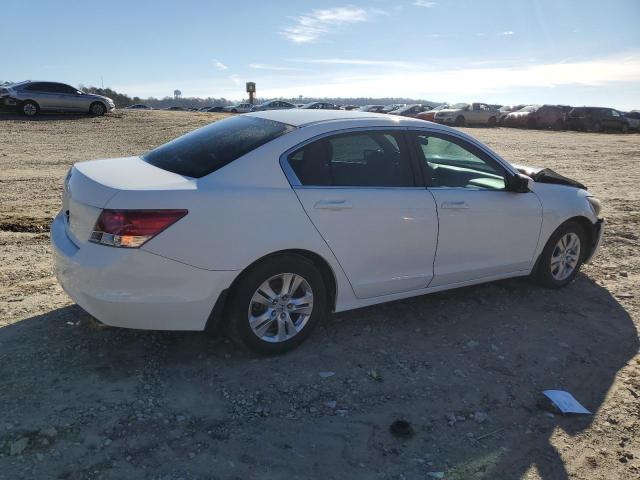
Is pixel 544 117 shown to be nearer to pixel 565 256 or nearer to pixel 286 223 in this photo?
pixel 565 256

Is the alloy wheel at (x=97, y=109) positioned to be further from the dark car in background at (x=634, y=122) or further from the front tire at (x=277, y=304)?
the dark car in background at (x=634, y=122)

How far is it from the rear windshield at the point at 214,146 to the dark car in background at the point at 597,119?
36216 mm

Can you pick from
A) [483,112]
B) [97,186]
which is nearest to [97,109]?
[97,186]

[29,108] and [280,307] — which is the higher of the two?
[29,108]

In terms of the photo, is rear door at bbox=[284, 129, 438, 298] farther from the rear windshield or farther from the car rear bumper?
the car rear bumper

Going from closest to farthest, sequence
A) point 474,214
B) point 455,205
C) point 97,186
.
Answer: point 97,186 < point 455,205 < point 474,214

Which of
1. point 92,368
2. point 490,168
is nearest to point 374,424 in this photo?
point 92,368

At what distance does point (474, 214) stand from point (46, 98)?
2370 centimetres

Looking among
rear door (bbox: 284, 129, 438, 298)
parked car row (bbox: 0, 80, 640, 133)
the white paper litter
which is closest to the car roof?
rear door (bbox: 284, 129, 438, 298)

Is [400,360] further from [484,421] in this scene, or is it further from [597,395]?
[597,395]

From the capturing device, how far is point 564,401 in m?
3.64

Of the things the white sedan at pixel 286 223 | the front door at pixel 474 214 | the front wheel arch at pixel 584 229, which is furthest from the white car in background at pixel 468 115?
the white sedan at pixel 286 223

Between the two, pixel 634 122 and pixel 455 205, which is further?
pixel 634 122

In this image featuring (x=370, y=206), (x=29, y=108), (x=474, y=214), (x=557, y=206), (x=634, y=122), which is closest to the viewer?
(x=370, y=206)
